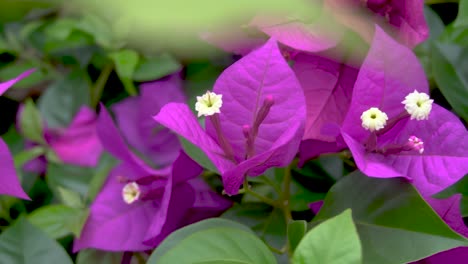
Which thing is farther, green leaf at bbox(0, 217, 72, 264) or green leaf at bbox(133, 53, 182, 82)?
green leaf at bbox(133, 53, 182, 82)

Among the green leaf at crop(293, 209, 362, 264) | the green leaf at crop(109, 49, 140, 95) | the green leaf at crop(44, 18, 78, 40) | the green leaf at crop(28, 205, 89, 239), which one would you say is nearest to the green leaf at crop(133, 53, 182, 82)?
the green leaf at crop(109, 49, 140, 95)

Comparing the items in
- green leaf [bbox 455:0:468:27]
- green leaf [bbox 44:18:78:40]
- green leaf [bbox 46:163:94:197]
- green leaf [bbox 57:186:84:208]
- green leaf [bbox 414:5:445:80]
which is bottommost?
green leaf [bbox 46:163:94:197]

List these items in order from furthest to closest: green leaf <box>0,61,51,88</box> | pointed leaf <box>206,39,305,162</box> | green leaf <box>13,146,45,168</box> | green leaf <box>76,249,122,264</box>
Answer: green leaf <box>0,61,51,88</box>
green leaf <box>13,146,45,168</box>
green leaf <box>76,249,122,264</box>
pointed leaf <box>206,39,305,162</box>

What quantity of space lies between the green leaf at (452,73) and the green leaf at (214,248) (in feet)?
0.84

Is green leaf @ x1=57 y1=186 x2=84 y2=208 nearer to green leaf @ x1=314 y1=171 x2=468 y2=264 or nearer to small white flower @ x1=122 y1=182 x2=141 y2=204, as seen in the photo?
small white flower @ x1=122 y1=182 x2=141 y2=204

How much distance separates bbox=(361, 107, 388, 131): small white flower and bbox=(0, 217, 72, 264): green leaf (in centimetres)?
29

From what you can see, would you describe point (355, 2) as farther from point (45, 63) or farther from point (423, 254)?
point (45, 63)

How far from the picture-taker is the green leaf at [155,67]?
749 millimetres

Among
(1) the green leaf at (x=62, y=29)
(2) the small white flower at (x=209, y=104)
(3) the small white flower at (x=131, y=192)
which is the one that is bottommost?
(3) the small white flower at (x=131, y=192)

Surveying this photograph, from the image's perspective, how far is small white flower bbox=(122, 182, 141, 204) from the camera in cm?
56

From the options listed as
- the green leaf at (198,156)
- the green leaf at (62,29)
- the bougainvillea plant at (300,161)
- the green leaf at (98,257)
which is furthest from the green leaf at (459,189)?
the green leaf at (62,29)

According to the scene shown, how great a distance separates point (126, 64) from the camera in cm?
73

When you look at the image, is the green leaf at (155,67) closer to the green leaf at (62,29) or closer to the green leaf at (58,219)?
the green leaf at (62,29)

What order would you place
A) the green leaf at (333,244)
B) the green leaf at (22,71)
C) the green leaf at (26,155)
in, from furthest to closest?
1. the green leaf at (22,71)
2. the green leaf at (26,155)
3. the green leaf at (333,244)
